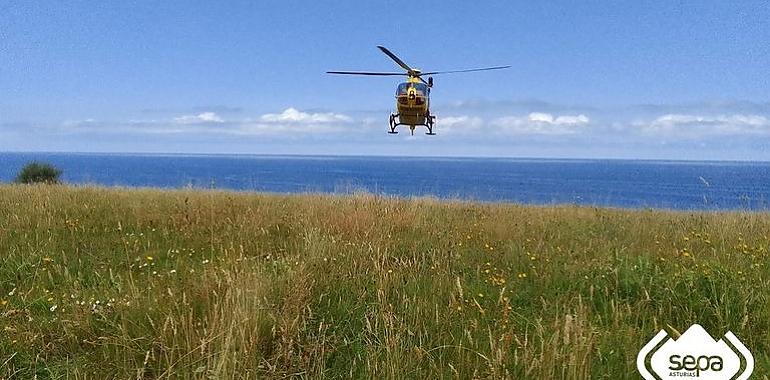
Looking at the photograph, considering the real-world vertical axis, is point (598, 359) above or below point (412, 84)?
below

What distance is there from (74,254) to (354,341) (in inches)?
162

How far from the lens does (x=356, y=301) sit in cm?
350

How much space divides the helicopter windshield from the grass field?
7036 mm

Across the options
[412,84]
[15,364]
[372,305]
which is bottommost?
[15,364]

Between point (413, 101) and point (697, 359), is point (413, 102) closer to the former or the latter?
point (413, 101)

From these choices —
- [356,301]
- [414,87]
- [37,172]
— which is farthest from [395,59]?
[37,172]

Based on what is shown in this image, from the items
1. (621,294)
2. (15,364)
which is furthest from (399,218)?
(15,364)

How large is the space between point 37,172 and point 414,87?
2651 cm

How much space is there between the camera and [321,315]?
A: 3.21 metres

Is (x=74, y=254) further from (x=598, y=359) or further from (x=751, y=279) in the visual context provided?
(x=751, y=279)

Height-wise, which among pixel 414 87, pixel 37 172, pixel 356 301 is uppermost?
pixel 414 87

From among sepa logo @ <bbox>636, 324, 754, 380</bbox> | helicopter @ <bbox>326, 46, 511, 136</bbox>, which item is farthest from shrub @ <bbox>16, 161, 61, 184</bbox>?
sepa logo @ <bbox>636, 324, 754, 380</bbox>

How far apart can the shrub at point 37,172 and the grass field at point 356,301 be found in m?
24.9

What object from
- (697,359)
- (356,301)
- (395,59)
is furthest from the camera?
(395,59)
